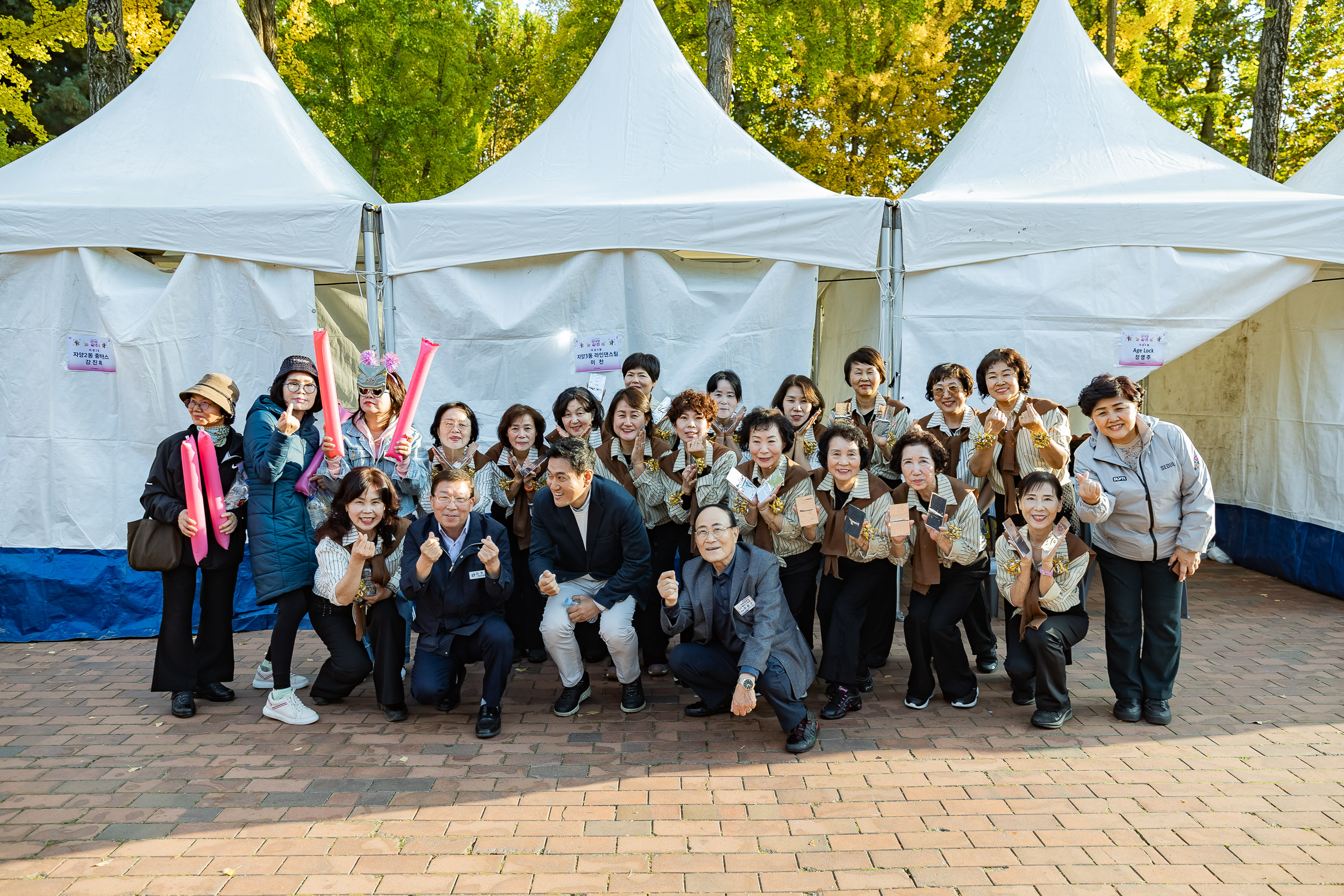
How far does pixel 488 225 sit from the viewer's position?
5.51 metres

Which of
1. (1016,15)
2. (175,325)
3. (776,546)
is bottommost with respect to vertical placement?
(776,546)

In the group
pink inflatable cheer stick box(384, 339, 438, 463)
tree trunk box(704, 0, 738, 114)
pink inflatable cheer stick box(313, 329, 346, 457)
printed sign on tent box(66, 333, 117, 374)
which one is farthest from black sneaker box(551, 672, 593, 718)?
tree trunk box(704, 0, 738, 114)

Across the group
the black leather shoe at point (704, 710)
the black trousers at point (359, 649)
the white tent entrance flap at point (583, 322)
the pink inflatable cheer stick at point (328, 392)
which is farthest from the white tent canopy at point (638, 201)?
the black leather shoe at point (704, 710)

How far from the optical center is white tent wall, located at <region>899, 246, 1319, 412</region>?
217 inches

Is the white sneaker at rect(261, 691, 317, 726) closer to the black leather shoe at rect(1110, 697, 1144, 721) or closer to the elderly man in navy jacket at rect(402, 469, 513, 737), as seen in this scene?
the elderly man in navy jacket at rect(402, 469, 513, 737)

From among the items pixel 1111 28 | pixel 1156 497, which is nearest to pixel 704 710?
pixel 1156 497

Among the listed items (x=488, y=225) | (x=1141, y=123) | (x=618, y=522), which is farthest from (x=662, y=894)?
(x=1141, y=123)

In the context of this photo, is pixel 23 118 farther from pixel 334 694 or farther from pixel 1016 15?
pixel 1016 15

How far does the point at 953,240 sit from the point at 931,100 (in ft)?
29.6

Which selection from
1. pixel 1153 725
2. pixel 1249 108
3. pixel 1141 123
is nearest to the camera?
pixel 1153 725

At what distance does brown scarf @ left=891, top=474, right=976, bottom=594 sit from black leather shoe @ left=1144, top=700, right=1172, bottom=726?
111 cm

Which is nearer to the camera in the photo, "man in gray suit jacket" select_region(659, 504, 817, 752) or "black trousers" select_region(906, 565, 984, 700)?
"man in gray suit jacket" select_region(659, 504, 817, 752)

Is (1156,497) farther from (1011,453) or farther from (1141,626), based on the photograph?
(1011,453)

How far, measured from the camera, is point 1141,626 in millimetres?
4141
